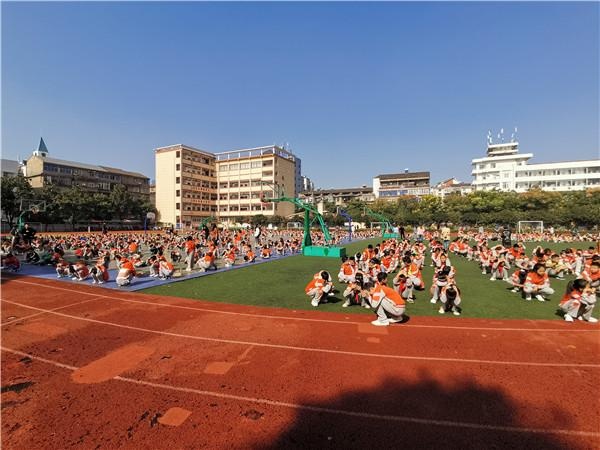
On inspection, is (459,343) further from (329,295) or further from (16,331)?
(16,331)

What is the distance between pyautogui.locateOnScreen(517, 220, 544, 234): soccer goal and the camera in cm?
4219

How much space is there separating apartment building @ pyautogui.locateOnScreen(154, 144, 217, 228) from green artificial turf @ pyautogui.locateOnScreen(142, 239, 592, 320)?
5883 cm

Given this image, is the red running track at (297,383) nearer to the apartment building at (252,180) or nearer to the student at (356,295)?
the student at (356,295)

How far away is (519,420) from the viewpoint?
390 centimetres

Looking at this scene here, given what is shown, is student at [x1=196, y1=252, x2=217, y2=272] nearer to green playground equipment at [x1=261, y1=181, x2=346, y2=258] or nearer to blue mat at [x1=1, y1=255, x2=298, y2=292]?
blue mat at [x1=1, y1=255, x2=298, y2=292]

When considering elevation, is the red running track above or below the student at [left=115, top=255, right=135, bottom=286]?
below

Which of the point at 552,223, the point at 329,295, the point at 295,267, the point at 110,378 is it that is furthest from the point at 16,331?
the point at 552,223

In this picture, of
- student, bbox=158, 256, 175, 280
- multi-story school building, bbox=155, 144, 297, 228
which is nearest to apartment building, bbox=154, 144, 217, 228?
multi-story school building, bbox=155, 144, 297, 228

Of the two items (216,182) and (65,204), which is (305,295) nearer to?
(65,204)

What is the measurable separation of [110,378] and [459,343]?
702 cm

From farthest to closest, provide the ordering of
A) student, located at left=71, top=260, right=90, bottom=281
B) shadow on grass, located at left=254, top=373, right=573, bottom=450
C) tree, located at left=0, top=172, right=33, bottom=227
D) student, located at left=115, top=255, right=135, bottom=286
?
1. tree, located at left=0, top=172, right=33, bottom=227
2. student, located at left=71, top=260, right=90, bottom=281
3. student, located at left=115, top=255, right=135, bottom=286
4. shadow on grass, located at left=254, top=373, right=573, bottom=450

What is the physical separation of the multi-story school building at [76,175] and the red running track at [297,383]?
65.4 m

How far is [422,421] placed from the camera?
3.90 meters

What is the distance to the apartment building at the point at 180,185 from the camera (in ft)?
224
